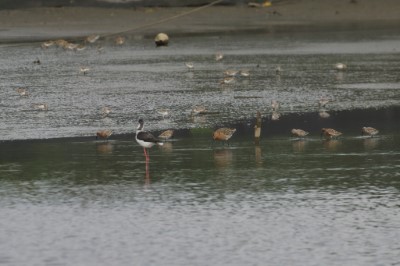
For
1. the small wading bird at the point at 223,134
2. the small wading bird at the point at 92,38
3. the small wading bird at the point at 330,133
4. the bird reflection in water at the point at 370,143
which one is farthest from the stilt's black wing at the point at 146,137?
the small wading bird at the point at 92,38

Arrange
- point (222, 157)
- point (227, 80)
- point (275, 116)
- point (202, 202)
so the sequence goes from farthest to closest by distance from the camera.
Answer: point (227, 80)
point (275, 116)
point (222, 157)
point (202, 202)

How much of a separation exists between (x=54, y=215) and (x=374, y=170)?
5.23 metres

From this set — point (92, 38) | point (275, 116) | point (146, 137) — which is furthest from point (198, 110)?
point (92, 38)

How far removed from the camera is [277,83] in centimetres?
2908

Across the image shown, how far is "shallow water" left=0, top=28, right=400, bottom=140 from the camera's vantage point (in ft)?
78.0

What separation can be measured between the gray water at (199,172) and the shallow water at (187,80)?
0.08 meters

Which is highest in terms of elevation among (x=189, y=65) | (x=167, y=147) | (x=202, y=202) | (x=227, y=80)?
(x=189, y=65)

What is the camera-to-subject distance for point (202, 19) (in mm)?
48125

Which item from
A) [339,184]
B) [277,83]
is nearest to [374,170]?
[339,184]

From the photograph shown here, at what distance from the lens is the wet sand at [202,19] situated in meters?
44.8

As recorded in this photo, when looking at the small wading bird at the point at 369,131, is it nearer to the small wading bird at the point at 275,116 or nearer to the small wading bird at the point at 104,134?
the small wading bird at the point at 275,116

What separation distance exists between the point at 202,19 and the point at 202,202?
108ft

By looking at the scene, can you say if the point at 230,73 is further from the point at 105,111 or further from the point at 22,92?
the point at 105,111

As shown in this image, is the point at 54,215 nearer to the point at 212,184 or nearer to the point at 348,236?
the point at 212,184
